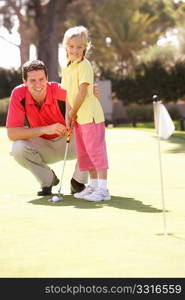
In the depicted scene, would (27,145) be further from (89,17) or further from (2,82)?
(89,17)

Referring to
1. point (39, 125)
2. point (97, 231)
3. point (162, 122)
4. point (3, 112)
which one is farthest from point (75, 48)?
point (3, 112)

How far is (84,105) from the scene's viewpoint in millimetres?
8305

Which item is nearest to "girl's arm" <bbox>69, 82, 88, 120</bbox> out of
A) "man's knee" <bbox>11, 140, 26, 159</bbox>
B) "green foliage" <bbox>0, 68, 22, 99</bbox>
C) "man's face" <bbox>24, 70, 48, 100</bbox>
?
"man's face" <bbox>24, 70, 48, 100</bbox>

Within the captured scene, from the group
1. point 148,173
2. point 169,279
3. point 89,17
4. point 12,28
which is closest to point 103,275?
point 169,279

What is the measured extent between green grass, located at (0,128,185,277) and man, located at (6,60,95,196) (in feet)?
0.88

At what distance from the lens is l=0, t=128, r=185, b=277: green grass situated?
5.25 m

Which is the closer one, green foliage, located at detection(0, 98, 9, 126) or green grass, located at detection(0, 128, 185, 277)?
green grass, located at detection(0, 128, 185, 277)

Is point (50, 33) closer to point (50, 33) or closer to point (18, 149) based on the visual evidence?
point (50, 33)

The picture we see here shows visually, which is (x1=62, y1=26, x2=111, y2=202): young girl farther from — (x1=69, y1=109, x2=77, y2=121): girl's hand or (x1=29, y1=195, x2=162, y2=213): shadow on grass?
(x1=29, y1=195, x2=162, y2=213): shadow on grass

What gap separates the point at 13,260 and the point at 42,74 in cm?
348

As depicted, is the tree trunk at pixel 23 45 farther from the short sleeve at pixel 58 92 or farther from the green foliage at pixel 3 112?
the short sleeve at pixel 58 92

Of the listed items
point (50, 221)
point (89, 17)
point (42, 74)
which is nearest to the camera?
point (50, 221)

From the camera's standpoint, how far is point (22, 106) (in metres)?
8.88

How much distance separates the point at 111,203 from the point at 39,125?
1326 mm
